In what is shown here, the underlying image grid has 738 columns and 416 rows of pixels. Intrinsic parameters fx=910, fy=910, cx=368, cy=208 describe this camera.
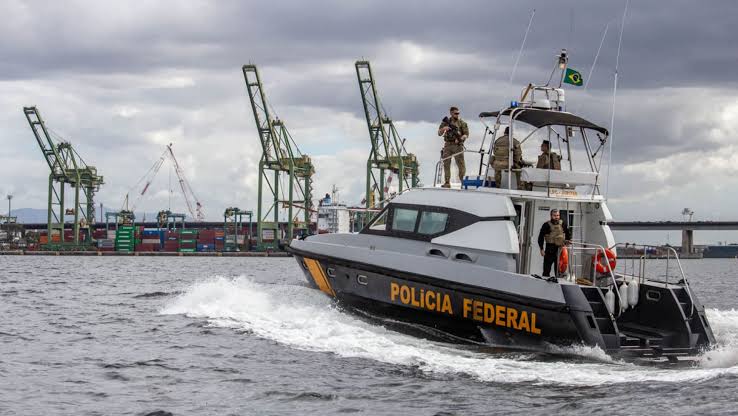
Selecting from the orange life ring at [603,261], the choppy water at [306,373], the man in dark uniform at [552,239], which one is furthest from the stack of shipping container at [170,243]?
the man in dark uniform at [552,239]

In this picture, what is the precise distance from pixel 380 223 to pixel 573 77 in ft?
13.1

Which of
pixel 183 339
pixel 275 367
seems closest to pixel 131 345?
pixel 183 339

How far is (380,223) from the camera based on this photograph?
1513cm

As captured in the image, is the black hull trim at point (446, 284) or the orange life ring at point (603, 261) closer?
the black hull trim at point (446, 284)

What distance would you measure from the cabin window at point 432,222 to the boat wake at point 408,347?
1655mm

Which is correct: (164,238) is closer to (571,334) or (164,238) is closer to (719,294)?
(719,294)

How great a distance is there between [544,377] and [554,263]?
295 centimetres

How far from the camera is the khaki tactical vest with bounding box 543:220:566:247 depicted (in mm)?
12867

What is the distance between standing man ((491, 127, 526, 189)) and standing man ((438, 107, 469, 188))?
1.03 metres

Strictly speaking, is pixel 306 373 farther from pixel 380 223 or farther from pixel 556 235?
pixel 380 223

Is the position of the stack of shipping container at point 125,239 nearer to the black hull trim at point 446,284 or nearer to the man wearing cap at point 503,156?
the black hull trim at point 446,284

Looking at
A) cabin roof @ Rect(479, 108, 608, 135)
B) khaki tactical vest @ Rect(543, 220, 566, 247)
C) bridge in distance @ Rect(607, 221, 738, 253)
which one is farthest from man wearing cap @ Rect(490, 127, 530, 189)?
bridge in distance @ Rect(607, 221, 738, 253)

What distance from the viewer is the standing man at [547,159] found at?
14.4m

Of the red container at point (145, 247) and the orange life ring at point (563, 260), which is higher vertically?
the orange life ring at point (563, 260)
